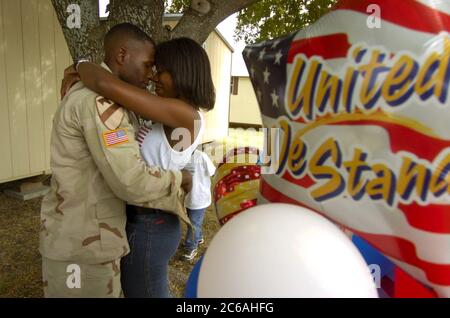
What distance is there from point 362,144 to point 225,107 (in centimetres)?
1074

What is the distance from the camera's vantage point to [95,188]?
1478 mm

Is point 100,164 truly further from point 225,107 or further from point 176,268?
point 225,107

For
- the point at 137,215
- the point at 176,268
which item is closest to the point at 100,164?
the point at 137,215

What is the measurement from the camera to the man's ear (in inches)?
60.7

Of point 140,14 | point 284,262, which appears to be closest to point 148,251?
point 284,262

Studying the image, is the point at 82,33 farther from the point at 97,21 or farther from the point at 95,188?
the point at 95,188

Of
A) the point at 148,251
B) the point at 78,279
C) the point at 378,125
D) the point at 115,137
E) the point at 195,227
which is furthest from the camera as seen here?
the point at 195,227

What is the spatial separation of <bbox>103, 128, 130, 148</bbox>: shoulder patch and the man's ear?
1.10 ft

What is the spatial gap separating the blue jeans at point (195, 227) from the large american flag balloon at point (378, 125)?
2.39 metres

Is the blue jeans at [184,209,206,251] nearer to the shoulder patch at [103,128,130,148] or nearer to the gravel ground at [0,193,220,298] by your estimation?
the gravel ground at [0,193,220,298]

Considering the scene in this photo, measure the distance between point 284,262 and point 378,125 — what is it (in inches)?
18.9

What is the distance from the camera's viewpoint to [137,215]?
1595mm

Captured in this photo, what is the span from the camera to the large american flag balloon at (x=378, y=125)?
1021 millimetres

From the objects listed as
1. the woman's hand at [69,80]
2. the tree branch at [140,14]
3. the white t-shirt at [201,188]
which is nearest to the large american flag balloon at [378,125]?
the woman's hand at [69,80]
